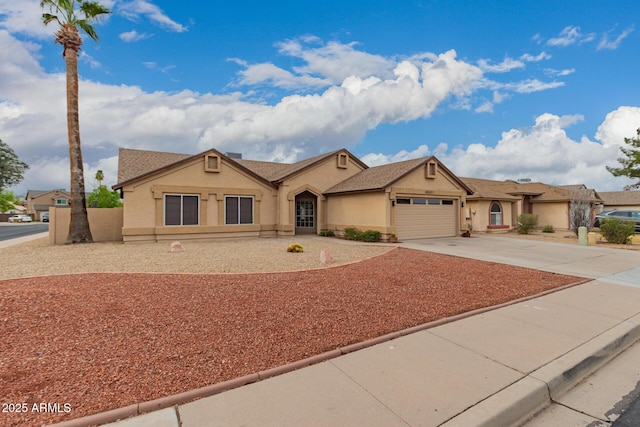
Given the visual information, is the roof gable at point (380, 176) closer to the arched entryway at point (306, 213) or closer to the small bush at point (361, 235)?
the arched entryway at point (306, 213)

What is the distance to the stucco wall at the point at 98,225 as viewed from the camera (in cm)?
1513

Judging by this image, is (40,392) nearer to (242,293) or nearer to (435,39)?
(242,293)

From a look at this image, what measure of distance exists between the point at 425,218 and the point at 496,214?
8.99 m

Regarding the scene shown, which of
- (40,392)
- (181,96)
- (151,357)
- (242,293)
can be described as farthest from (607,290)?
(181,96)

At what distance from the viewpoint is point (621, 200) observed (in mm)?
41594

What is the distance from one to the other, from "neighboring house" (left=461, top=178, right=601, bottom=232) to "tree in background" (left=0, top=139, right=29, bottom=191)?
59979mm

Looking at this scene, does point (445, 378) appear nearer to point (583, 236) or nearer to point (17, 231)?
point (583, 236)

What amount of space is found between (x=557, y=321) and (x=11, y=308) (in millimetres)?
8840

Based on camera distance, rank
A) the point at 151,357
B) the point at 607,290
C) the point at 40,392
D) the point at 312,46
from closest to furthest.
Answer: the point at 40,392, the point at 151,357, the point at 607,290, the point at 312,46

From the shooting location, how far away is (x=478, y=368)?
12.0 feet

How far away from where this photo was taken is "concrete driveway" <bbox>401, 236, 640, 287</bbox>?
9102mm

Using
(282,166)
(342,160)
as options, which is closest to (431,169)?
(342,160)

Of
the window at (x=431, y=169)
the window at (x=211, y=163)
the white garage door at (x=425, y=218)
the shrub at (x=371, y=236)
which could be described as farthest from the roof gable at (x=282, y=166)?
the shrub at (x=371, y=236)

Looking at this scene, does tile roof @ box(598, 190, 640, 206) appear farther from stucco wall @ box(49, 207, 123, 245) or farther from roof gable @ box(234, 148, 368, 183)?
stucco wall @ box(49, 207, 123, 245)
